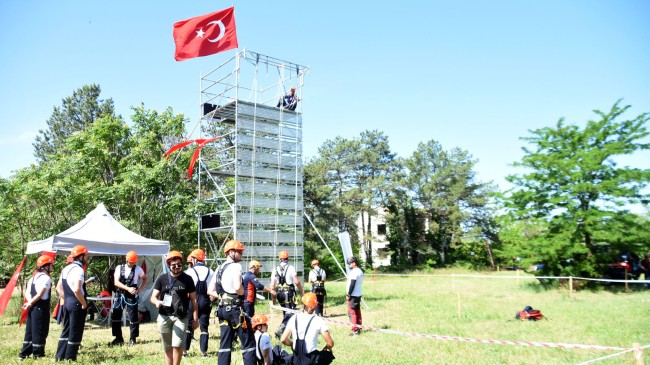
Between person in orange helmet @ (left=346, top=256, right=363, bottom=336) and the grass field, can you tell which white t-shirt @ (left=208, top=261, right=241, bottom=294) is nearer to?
the grass field

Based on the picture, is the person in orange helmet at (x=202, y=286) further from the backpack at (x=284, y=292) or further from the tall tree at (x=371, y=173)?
the tall tree at (x=371, y=173)

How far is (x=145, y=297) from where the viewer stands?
1571cm

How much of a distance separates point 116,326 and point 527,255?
60.0 feet

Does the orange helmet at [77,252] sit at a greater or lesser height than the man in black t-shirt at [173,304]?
greater

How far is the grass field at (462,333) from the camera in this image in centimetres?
877

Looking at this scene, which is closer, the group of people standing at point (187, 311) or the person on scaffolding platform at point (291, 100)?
the group of people standing at point (187, 311)

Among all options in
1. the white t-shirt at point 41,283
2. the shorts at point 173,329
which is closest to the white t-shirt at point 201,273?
the shorts at point 173,329

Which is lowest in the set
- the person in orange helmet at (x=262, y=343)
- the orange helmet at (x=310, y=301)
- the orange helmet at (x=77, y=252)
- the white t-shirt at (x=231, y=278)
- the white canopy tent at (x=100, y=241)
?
the person in orange helmet at (x=262, y=343)

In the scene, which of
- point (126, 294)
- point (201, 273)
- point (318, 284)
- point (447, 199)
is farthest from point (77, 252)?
point (447, 199)

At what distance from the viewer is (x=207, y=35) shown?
1853cm

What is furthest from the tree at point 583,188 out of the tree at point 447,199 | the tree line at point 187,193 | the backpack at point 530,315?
the tree at point 447,199

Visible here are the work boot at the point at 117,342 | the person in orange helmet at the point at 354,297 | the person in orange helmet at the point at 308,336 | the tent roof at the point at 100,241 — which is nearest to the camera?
the person in orange helmet at the point at 308,336

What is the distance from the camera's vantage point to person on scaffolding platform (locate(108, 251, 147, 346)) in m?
10.3

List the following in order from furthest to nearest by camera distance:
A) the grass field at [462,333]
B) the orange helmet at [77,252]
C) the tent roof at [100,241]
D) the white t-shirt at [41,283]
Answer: the tent roof at [100,241]
the grass field at [462,333]
the white t-shirt at [41,283]
the orange helmet at [77,252]
